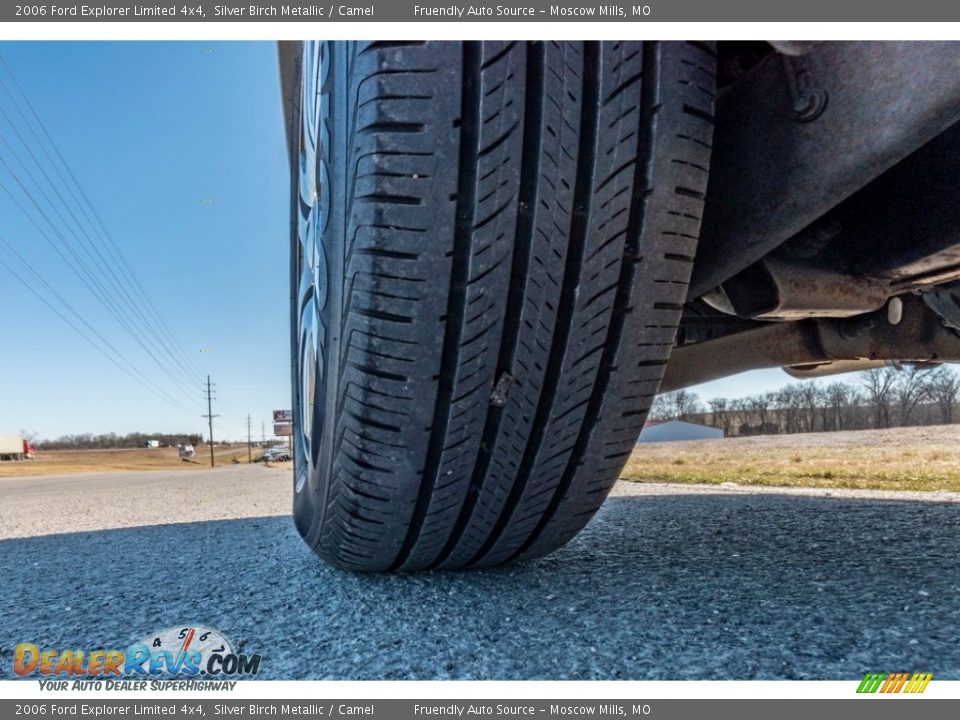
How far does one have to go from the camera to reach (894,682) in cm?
70

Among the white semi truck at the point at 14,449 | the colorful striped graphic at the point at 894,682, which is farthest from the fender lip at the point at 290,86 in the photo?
the white semi truck at the point at 14,449

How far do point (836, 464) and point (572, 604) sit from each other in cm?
433

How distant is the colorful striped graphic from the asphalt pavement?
0.5 inches

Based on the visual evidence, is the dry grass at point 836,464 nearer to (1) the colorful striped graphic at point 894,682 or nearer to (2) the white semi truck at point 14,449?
(1) the colorful striped graphic at point 894,682

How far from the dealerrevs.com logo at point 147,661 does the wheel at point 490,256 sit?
26 cm

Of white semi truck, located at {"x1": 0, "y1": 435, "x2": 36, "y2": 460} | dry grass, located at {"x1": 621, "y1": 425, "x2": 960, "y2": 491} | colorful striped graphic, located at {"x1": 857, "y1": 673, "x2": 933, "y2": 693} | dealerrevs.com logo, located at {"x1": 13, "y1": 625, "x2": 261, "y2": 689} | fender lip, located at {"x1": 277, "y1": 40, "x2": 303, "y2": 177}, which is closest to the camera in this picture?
colorful striped graphic, located at {"x1": 857, "y1": 673, "x2": 933, "y2": 693}

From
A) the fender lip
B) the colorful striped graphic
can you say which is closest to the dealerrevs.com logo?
the colorful striped graphic

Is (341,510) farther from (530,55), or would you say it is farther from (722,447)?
(722,447)

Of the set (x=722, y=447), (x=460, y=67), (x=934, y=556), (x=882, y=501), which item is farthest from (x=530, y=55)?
(x=722, y=447)

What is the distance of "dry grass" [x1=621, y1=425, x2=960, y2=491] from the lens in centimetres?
335

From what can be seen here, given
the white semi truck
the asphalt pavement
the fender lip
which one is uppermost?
the fender lip

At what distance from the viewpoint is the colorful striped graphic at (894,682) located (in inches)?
27.1

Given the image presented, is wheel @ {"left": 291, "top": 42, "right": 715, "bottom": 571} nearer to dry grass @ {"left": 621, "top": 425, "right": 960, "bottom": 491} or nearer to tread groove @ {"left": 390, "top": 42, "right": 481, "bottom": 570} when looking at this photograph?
tread groove @ {"left": 390, "top": 42, "right": 481, "bottom": 570}

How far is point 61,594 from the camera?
121cm
